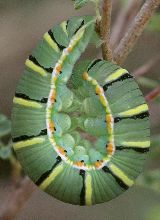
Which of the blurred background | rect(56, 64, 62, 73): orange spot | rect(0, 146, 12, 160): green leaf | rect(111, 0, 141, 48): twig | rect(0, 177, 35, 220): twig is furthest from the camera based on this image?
the blurred background

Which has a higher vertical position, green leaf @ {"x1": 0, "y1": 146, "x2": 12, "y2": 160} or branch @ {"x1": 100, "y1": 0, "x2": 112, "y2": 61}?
branch @ {"x1": 100, "y1": 0, "x2": 112, "y2": 61}

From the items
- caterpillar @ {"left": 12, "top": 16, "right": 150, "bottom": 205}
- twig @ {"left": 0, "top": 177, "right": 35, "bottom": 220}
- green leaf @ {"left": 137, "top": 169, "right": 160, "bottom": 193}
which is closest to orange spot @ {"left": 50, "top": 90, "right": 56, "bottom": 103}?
caterpillar @ {"left": 12, "top": 16, "right": 150, "bottom": 205}

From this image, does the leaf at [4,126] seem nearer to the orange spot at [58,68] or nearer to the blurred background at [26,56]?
the orange spot at [58,68]

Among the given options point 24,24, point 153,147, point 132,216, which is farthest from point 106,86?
point 24,24

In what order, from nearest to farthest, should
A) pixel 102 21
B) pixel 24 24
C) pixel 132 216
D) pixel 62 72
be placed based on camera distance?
pixel 102 21, pixel 62 72, pixel 132 216, pixel 24 24

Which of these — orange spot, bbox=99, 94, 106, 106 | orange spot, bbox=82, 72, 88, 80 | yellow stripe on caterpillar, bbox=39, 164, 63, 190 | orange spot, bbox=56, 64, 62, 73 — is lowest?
yellow stripe on caterpillar, bbox=39, 164, 63, 190

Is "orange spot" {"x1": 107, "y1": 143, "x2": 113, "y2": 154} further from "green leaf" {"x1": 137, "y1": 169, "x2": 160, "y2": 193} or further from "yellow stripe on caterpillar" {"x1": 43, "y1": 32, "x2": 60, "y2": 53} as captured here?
"green leaf" {"x1": 137, "y1": 169, "x2": 160, "y2": 193}

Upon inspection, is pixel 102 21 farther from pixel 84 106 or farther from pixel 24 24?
pixel 24 24
